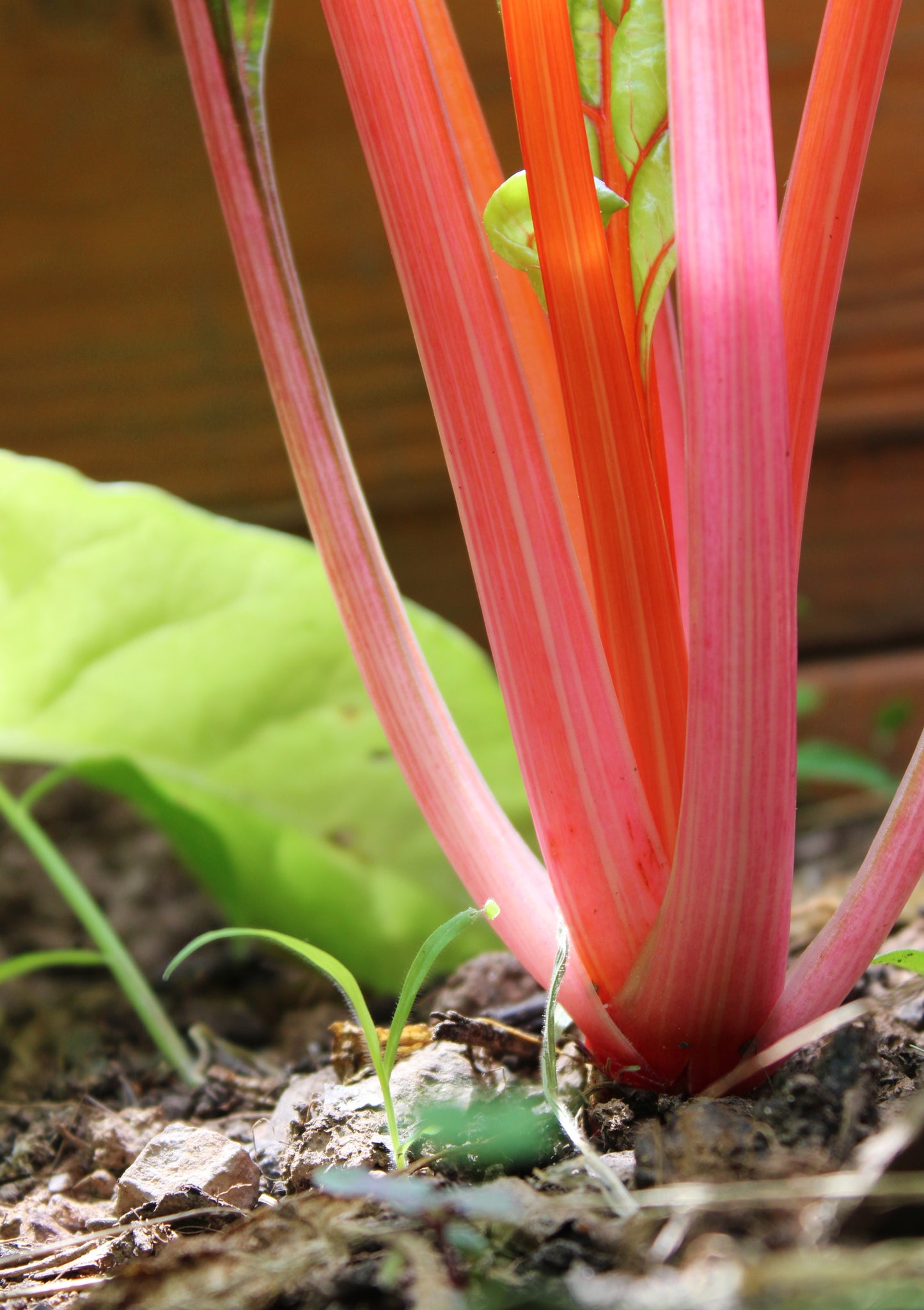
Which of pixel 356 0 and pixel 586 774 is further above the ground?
pixel 356 0

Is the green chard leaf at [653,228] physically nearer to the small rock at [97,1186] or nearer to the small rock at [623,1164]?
the small rock at [623,1164]

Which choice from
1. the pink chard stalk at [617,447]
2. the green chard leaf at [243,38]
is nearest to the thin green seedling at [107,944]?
the pink chard stalk at [617,447]

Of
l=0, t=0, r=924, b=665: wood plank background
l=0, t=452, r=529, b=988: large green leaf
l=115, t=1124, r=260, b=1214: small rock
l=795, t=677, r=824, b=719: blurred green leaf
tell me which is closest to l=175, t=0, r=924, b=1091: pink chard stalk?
l=115, t=1124, r=260, b=1214: small rock

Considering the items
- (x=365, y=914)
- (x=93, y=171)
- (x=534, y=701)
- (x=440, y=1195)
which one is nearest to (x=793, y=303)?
(x=534, y=701)

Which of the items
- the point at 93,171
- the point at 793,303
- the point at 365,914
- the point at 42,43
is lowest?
the point at 365,914

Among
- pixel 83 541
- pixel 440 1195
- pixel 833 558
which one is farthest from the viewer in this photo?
pixel 833 558

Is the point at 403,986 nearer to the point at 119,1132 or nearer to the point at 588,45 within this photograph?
the point at 119,1132

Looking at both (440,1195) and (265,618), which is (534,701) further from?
(265,618)

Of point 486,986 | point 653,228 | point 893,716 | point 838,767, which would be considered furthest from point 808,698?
point 653,228
